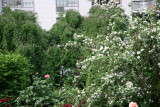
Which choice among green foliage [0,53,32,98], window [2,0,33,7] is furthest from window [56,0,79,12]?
green foliage [0,53,32,98]

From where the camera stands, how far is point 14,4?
68.6 ft

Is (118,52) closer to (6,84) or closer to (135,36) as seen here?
(135,36)

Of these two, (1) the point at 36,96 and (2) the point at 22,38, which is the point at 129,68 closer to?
(1) the point at 36,96

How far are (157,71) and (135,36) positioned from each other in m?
Result: 0.92

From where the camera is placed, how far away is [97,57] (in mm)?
5516

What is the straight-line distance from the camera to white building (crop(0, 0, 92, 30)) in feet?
67.7

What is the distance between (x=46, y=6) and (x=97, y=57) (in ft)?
52.4

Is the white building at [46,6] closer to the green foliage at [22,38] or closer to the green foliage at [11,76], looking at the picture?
the green foliage at [22,38]

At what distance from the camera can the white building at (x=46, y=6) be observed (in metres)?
20.6

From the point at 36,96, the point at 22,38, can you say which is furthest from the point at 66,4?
the point at 36,96

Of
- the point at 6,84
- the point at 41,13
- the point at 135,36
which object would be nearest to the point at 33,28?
the point at 6,84

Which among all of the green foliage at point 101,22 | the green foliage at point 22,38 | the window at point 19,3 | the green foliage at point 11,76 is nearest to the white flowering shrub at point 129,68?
the green foliage at point 11,76

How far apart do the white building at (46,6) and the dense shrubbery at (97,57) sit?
671 cm

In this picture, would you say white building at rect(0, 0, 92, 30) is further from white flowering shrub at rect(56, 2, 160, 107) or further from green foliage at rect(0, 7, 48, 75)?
white flowering shrub at rect(56, 2, 160, 107)
